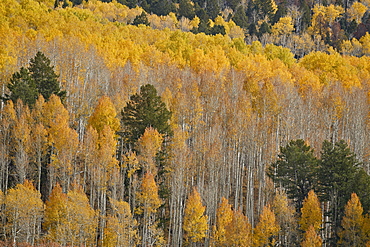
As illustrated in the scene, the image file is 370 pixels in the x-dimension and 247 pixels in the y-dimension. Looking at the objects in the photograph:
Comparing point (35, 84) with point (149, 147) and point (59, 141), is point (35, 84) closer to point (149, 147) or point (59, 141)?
point (59, 141)

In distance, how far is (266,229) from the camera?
4588 cm

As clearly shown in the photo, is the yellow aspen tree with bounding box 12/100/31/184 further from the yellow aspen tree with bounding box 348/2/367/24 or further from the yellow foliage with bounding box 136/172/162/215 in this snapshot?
the yellow aspen tree with bounding box 348/2/367/24

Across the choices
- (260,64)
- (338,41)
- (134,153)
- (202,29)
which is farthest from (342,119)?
(338,41)

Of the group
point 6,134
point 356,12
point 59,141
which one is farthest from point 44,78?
point 356,12

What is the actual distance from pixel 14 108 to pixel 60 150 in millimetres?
7150

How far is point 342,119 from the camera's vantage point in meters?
68.9

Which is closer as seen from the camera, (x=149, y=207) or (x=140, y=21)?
(x=149, y=207)

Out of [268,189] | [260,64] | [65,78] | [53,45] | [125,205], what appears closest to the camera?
[125,205]

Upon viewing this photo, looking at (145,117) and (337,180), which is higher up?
(145,117)

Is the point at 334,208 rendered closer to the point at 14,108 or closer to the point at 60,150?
the point at 60,150

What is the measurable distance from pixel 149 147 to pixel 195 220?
740cm

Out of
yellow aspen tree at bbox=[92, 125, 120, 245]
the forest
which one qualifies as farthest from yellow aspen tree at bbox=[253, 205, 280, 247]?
yellow aspen tree at bbox=[92, 125, 120, 245]

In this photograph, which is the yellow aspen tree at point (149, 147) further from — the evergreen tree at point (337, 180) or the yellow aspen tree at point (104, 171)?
the evergreen tree at point (337, 180)

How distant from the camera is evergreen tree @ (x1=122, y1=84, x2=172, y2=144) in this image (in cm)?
4728
